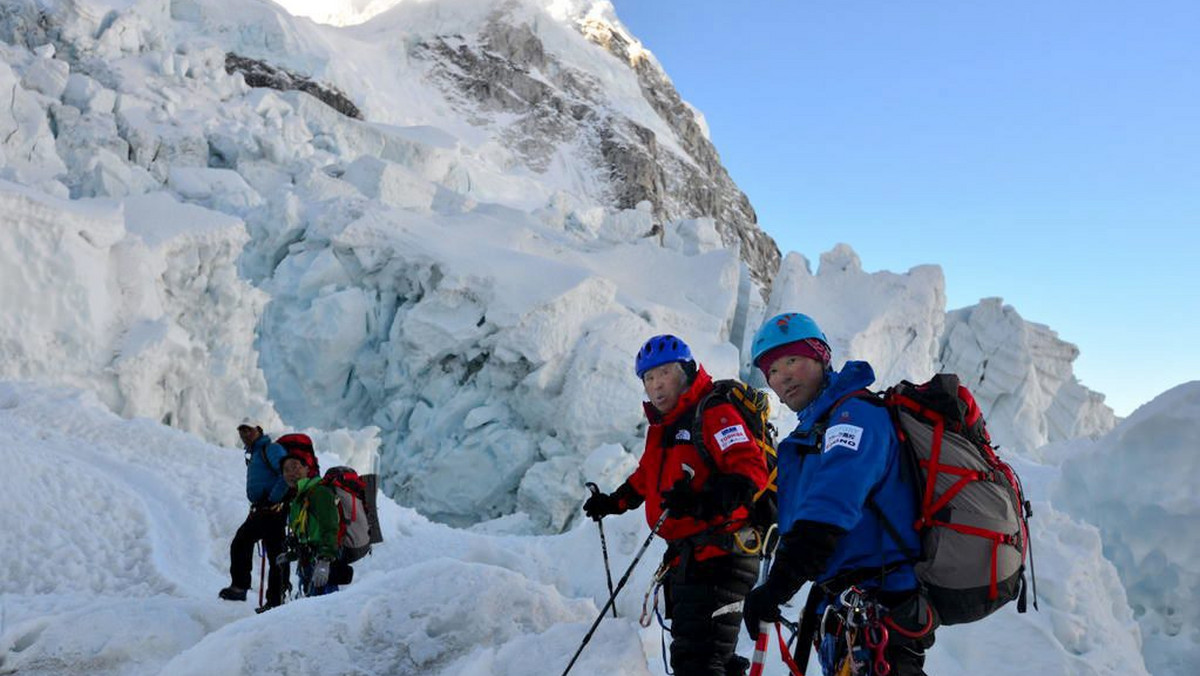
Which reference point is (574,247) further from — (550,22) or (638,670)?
(550,22)

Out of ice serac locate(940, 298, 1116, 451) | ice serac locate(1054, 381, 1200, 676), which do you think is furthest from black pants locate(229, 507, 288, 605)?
ice serac locate(940, 298, 1116, 451)

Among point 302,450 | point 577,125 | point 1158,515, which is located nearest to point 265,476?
point 302,450

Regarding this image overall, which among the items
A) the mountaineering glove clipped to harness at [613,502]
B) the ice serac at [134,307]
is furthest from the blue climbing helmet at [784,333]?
the ice serac at [134,307]

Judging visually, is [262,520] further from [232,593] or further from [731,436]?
[731,436]

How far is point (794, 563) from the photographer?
2.08 meters

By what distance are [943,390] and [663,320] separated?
52.2ft

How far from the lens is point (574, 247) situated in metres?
21.5

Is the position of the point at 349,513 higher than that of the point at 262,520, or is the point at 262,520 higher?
the point at 349,513

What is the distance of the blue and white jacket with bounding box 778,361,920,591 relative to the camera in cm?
210

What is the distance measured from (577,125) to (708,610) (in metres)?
60.3

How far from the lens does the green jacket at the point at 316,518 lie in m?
4.72

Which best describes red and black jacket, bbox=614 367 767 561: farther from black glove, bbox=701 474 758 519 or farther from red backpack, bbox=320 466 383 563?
red backpack, bbox=320 466 383 563

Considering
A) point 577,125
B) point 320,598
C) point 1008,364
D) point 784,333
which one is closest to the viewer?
point 784,333

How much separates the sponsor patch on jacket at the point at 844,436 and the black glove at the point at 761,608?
0.43 m
